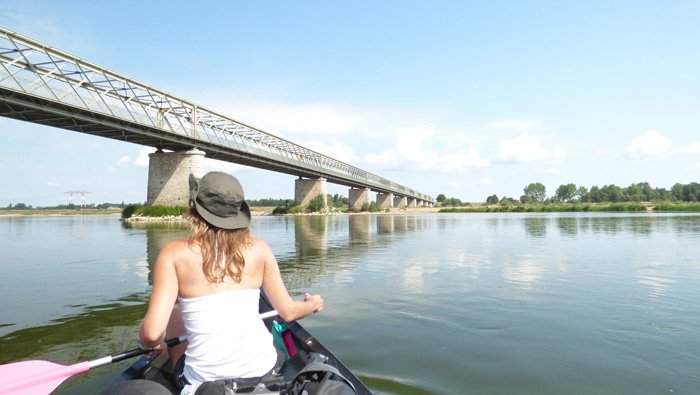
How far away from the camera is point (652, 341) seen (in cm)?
610

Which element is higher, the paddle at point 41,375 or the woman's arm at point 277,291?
the woman's arm at point 277,291

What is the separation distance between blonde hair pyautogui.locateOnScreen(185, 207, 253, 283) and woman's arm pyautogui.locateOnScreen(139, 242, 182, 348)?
0.18 meters

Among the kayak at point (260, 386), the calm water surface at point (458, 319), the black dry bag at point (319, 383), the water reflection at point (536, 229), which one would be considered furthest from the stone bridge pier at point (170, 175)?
the black dry bag at point (319, 383)

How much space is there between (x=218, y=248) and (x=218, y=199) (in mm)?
372

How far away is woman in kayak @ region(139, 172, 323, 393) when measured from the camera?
9.47 feet

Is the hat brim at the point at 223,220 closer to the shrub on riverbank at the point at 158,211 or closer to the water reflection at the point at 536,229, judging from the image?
the water reflection at the point at 536,229

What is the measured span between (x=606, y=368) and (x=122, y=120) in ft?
151

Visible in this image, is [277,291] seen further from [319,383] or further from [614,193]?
[614,193]

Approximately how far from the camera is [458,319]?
739 cm

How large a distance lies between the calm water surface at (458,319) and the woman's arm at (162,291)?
2.66m

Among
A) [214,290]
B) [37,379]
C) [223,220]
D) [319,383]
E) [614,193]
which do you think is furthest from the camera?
[614,193]

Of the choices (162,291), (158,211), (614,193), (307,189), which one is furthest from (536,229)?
(614,193)

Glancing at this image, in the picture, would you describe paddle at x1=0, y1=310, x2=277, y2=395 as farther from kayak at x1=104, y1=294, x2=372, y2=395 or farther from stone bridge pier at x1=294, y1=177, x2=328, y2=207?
stone bridge pier at x1=294, y1=177, x2=328, y2=207

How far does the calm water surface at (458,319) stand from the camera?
4.97 meters
